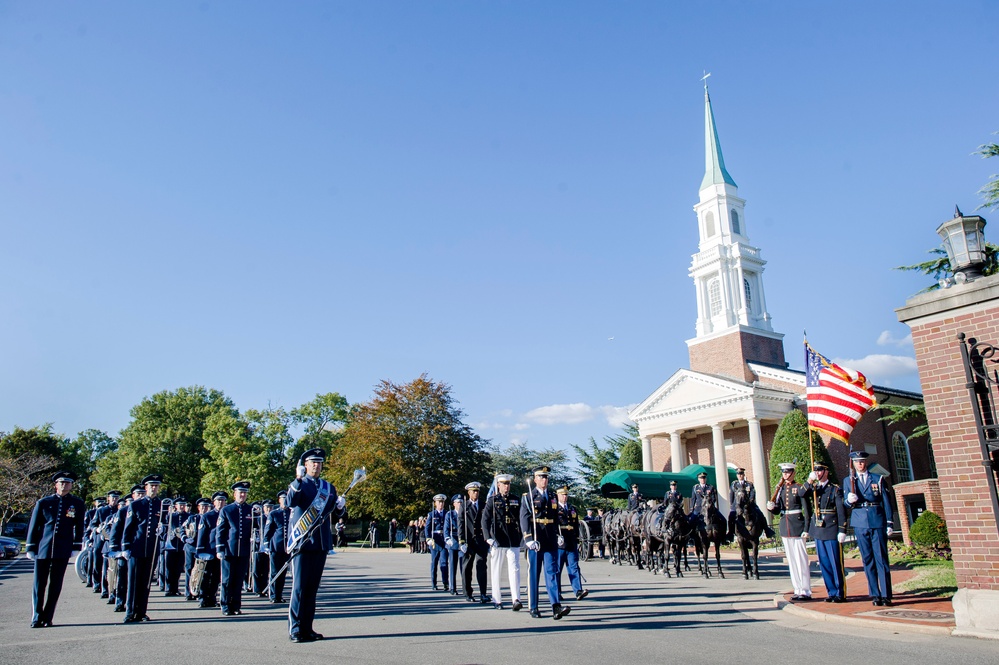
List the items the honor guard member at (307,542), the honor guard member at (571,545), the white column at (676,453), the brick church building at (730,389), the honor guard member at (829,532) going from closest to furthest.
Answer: the honor guard member at (307,542), the honor guard member at (829,532), the honor guard member at (571,545), the brick church building at (730,389), the white column at (676,453)

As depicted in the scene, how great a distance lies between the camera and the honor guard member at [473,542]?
12.3 meters

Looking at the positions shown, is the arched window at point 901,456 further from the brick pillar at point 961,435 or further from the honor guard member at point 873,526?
the brick pillar at point 961,435

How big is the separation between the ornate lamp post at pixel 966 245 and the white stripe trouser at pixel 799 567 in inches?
176

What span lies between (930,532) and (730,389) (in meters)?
21.4

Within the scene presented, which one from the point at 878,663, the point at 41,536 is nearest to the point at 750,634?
the point at 878,663

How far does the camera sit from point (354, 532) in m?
60.8

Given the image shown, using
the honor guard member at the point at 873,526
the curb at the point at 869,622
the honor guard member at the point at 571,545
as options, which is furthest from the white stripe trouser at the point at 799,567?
the honor guard member at the point at 571,545

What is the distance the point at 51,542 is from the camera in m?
10.2

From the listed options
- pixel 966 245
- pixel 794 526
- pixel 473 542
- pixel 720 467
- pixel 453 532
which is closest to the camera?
pixel 966 245

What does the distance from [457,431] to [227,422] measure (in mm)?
20340

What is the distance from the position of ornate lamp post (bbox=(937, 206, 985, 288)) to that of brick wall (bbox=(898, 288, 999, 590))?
36 cm

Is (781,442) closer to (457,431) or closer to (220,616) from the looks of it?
(457,431)

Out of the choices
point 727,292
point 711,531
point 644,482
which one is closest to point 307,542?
point 711,531

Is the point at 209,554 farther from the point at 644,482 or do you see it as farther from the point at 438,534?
the point at 644,482
